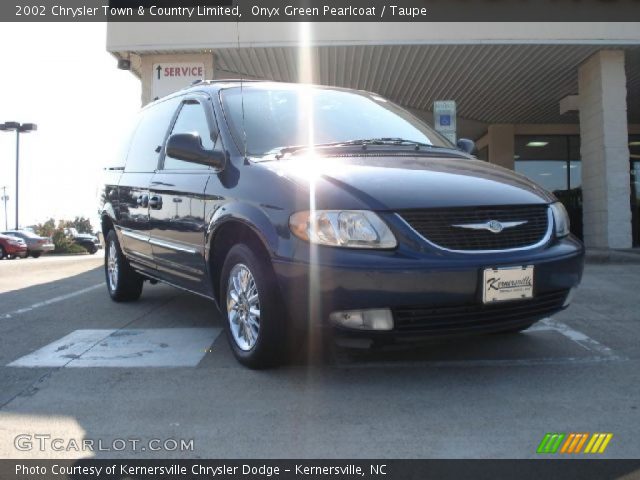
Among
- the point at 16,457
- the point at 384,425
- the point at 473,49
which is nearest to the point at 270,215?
the point at 384,425

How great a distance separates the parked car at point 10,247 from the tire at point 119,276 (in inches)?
862

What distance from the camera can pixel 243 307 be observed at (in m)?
3.59

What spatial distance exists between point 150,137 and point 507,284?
3545 mm

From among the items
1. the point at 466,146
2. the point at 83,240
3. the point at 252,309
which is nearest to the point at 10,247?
the point at 83,240

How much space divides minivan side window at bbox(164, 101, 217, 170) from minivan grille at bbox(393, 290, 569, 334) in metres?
1.86

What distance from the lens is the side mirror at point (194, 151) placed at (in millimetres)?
3842

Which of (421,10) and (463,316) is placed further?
(421,10)

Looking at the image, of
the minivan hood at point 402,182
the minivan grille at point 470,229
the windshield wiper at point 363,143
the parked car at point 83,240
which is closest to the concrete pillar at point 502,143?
the windshield wiper at point 363,143

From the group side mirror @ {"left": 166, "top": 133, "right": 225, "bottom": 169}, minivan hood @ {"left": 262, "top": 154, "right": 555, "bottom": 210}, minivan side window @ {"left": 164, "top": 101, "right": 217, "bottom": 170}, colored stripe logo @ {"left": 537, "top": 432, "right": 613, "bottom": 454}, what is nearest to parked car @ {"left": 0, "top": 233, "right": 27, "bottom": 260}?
minivan side window @ {"left": 164, "top": 101, "right": 217, "bottom": 170}

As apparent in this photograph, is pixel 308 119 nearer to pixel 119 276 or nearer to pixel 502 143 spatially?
pixel 119 276

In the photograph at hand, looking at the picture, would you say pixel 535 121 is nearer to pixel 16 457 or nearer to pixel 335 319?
pixel 335 319

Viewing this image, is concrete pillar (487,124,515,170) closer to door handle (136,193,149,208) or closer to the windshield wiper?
the windshield wiper

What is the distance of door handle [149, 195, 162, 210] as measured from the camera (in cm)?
469

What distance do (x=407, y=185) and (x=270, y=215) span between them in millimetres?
750
